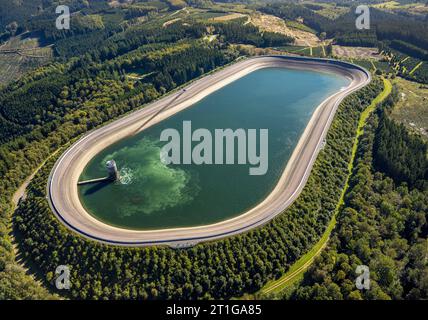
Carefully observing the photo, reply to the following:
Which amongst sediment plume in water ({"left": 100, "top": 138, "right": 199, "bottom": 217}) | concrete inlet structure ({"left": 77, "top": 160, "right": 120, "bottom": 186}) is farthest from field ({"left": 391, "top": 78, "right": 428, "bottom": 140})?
concrete inlet structure ({"left": 77, "top": 160, "right": 120, "bottom": 186})

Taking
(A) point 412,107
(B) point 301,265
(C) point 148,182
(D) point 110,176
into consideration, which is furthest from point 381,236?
(A) point 412,107

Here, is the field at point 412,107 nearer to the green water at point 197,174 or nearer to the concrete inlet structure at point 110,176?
the green water at point 197,174

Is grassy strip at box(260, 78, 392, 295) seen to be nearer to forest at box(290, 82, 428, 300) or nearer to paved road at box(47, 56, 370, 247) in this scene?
forest at box(290, 82, 428, 300)

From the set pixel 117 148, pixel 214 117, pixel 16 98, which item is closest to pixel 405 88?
pixel 214 117

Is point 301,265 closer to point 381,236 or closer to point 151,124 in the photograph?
point 381,236

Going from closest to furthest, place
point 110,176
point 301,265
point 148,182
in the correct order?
point 301,265
point 110,176
point 148,182

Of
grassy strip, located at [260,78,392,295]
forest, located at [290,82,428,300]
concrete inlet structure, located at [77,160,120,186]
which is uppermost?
concrete inlet structure, located at [77,160,120,186]
